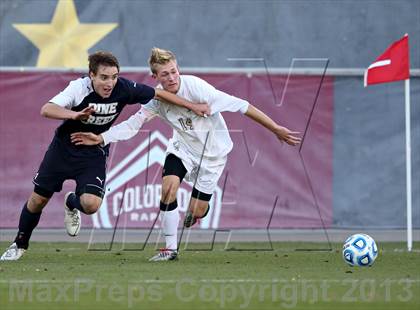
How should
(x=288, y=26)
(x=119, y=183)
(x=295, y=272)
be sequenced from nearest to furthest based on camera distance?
(x=295, y=272) → (x=119, y=183) → (x=288, y=26)

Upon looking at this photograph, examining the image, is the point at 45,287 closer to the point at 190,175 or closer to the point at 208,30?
the point at 190,175

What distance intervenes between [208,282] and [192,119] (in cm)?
274

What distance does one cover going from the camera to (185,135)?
1136 cm

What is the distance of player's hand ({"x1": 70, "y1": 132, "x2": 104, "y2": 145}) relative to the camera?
1076cm

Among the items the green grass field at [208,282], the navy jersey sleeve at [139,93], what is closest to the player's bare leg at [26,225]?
the green grass field at [208,282]

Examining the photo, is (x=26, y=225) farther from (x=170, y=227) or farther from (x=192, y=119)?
(x=192, y=119)

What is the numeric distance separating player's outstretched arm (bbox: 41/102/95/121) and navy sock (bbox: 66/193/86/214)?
3.81ft

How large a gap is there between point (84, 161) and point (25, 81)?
4.55 m

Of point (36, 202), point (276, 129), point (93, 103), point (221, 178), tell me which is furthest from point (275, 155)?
point (93, 103)

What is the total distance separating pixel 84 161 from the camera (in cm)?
1091

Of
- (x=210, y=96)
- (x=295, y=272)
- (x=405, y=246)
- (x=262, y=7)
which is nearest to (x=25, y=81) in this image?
(x=262, y=7)

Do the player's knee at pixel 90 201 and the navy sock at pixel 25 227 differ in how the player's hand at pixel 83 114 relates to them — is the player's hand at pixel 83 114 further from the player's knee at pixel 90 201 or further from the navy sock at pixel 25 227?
the navy sock at pixel 25 227

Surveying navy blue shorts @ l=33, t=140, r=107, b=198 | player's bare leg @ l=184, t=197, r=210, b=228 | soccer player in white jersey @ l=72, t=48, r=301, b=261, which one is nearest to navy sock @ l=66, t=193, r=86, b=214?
navy blue shorts @ l=33, t=140, r=107, b=198

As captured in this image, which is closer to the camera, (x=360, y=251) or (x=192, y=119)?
(x=360, y=251)
